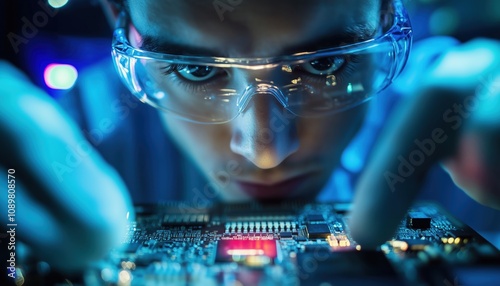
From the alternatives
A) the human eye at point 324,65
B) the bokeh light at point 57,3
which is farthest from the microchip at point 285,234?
the bokeh light at point 57,3

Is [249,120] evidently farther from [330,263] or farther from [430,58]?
[430,58]

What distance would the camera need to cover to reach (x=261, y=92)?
4.76ft

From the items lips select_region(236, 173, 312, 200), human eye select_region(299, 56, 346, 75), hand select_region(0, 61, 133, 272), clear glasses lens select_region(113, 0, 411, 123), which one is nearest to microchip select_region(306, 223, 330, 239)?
lips select_region(236, 173, 312, 200)

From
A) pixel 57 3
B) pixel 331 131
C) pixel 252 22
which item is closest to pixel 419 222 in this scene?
pixel 331 131

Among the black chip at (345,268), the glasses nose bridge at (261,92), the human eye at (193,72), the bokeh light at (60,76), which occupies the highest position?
the bokeh light at (60,76)

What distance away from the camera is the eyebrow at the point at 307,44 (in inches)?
54.0

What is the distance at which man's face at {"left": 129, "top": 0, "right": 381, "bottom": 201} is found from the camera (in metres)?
1.33

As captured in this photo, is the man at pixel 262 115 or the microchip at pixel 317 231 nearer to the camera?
the man at pixel 262 115

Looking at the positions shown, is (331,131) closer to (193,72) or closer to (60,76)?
(193,72)

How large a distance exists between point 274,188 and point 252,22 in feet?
2.17

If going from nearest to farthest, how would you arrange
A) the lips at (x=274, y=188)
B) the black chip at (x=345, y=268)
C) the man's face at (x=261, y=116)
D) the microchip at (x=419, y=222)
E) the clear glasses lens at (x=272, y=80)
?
1. the black chip at (x=345, y=268)
2. the man's face at (x=261, y=116)
3. the clear glasses lens at (x=272, y=80)
4. the microchip at (x=419, y=222)
5. the lips at (x=274, y=188)

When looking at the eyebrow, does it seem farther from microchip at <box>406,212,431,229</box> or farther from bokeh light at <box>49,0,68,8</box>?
microchip at <box>406,212,431,229</box>

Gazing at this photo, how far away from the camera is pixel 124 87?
1.67m

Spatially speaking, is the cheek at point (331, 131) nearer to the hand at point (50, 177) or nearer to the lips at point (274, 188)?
the lips at point (274, 188)
